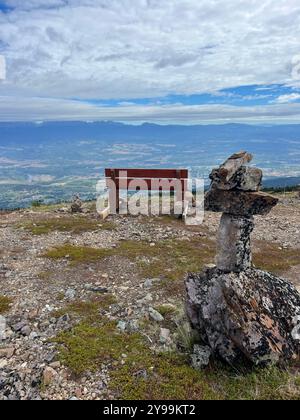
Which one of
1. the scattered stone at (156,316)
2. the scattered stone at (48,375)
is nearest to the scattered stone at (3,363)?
the scattered stone at (48,375)

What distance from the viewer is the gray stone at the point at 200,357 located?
719 cm

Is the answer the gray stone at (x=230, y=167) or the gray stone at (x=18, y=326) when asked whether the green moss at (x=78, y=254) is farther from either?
the gray stone at (x=230, y=167)

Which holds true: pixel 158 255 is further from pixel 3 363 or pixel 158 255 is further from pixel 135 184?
pixel 3 363

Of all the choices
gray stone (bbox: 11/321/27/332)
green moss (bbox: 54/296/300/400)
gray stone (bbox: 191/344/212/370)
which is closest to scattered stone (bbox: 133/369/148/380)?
green moss (bbox: 54/296/300/400)

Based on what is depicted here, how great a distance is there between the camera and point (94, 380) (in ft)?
22.6

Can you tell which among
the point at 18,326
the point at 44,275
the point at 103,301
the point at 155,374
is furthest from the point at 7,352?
the point at 44,275

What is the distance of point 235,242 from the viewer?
7730mm

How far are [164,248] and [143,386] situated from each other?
875 cm

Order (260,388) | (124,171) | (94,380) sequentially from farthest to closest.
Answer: (124,171) → (94,380) → (260,388)

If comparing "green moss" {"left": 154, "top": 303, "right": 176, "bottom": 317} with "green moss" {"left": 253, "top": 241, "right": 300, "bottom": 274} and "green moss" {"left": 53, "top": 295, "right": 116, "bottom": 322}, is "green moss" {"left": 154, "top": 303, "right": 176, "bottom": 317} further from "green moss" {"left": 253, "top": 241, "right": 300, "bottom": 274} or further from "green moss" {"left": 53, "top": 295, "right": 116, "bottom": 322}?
"green moss" {"left": 253, "top": 241, "right": 300, "bottom": 274}

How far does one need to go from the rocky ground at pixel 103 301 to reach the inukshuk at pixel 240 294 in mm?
521

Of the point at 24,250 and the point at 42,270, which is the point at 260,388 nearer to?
the point at 42,270

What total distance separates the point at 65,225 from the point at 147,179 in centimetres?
503

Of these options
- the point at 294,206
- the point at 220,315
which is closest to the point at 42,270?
the point at 220,315
